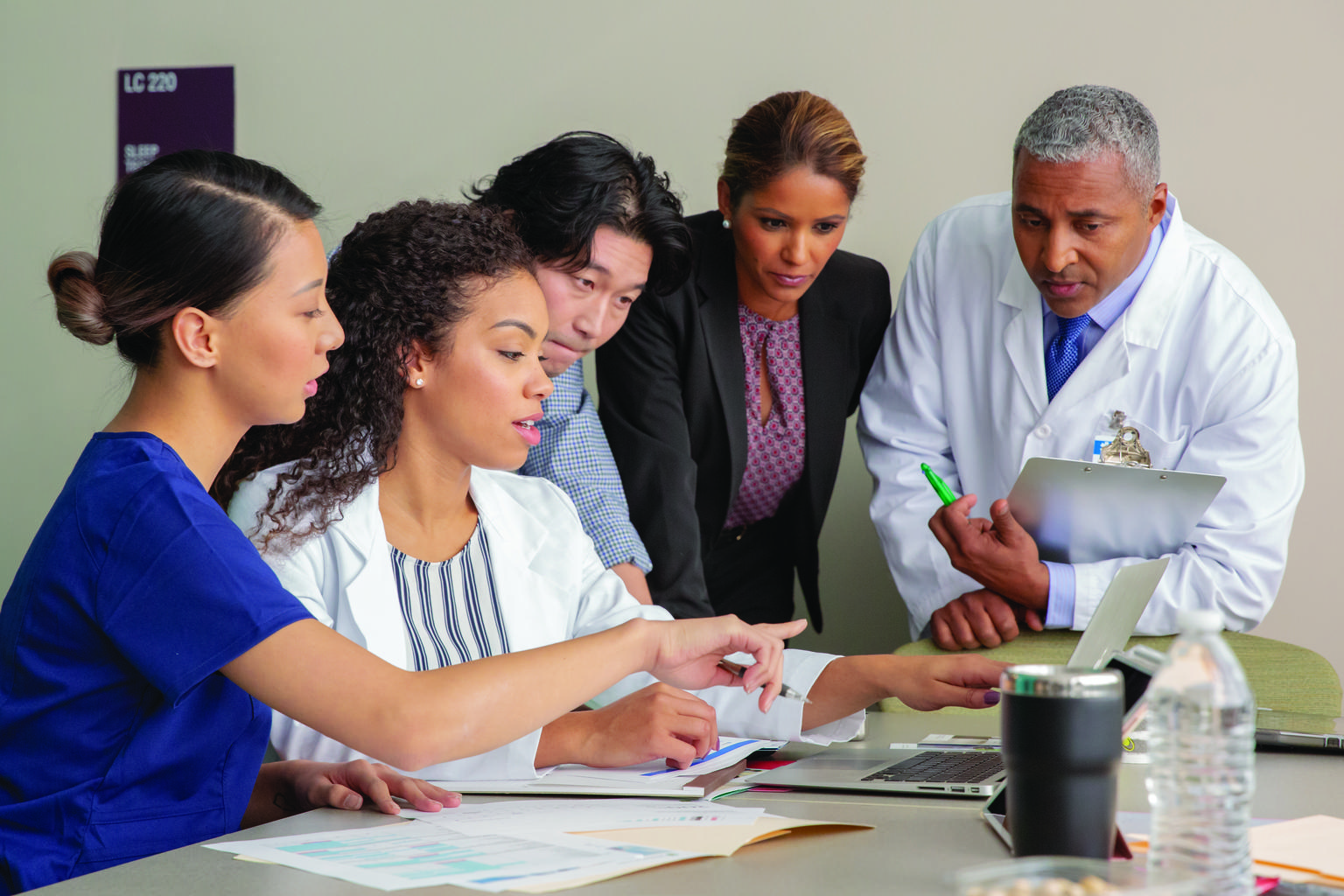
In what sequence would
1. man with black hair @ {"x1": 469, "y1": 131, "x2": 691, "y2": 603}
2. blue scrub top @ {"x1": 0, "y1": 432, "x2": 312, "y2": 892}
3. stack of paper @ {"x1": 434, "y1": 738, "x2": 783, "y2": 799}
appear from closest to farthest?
blue scrub top @ {"x1": 0, "y1": 432, "x2": 312, "y2": 892}, stack of paper @ {"x1": 434, "y1": 738, "x2": 783, "y2": 799}, man with black hair @ {"x1": 469, "y1": 131, "x2": 691, "y2": 603}

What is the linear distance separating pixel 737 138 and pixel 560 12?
916 mm

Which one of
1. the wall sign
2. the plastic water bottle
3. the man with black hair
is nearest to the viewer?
the plastic water bottle

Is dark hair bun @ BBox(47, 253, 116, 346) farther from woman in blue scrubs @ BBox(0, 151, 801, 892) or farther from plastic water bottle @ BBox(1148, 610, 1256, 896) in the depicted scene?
plastic water bottle @ BBox(1148, 610, 1256, 896)

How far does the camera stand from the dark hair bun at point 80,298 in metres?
1.09

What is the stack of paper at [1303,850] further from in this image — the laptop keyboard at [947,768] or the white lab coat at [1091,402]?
the white lab coat at [1091,402]

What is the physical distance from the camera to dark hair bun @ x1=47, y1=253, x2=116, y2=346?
3.56ft

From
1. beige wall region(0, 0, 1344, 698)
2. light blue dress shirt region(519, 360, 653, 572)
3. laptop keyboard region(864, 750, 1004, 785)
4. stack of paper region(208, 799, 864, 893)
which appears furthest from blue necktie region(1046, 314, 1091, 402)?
stack of paper region(208, 799, 864, 893)

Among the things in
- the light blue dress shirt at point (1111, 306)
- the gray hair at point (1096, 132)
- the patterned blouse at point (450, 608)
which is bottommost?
the patterned blouse at point (450, 608)

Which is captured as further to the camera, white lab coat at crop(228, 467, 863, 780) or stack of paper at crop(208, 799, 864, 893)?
white lab coat at crop(228, 467, 863, 780)

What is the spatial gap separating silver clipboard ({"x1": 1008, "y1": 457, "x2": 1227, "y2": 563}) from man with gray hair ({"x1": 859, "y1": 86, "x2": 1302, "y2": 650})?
0.14ft

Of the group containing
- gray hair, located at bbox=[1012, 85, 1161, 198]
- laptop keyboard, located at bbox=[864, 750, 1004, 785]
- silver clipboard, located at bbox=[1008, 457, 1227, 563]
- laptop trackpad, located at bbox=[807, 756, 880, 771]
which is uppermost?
gray hair, located at bbox=[1012, 85, 1161, 198]

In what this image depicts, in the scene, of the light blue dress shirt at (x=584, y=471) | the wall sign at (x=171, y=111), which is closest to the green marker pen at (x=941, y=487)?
the light blue dress shirt at (x=584, y=471)

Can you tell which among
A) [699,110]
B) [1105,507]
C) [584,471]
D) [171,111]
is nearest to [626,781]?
[584,471]

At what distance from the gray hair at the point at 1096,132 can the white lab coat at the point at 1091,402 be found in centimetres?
18
